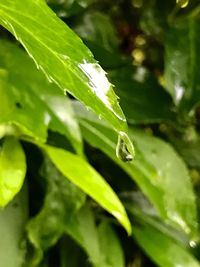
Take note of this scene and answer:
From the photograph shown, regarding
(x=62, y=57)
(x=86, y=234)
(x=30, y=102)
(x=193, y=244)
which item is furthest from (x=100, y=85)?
(x=193, y=244)

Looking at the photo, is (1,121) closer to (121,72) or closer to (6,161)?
(6,161)

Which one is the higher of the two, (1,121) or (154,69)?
(1,121)

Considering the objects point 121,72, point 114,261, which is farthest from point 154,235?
point 121,72

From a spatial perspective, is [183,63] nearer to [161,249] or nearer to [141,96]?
[141,96]

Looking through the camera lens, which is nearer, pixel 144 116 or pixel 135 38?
pixel 144 116

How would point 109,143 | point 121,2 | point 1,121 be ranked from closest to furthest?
point 1,121, point 109,143, point 121,2

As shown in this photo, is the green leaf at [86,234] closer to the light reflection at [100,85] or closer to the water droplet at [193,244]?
the water droplet at [193,244]

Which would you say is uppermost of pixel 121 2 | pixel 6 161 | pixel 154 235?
pixel 6 161
